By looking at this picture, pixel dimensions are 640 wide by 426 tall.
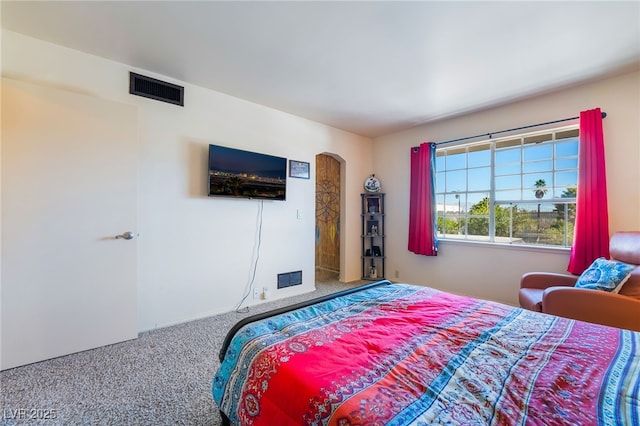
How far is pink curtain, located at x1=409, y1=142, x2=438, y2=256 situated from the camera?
12.8 feet

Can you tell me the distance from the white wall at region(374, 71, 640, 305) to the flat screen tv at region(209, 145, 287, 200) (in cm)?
203

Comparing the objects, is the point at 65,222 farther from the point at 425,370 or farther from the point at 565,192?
the point at 565,192

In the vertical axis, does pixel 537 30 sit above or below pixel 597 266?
above

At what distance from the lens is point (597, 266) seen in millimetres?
2283

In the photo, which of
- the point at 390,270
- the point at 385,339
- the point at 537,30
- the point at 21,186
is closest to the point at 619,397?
the point at 385,339

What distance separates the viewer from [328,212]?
5117 mm

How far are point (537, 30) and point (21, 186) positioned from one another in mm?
4012

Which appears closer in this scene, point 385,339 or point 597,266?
point 385,339

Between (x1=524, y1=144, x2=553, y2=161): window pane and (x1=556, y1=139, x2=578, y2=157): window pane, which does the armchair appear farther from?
(x1=524, y1=144, x2=553, y2=161): window pane

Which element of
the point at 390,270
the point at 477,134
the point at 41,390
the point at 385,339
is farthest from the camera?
the point at 390,270

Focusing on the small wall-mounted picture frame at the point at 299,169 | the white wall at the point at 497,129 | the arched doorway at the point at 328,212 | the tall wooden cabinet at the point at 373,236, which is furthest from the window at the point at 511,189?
the small wall-mounted picture frame at the point at 299,169

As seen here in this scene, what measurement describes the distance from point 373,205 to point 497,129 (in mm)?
2046

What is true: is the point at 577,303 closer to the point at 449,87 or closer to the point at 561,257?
the point at 561,257

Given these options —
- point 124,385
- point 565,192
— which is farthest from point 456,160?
point 124,385
